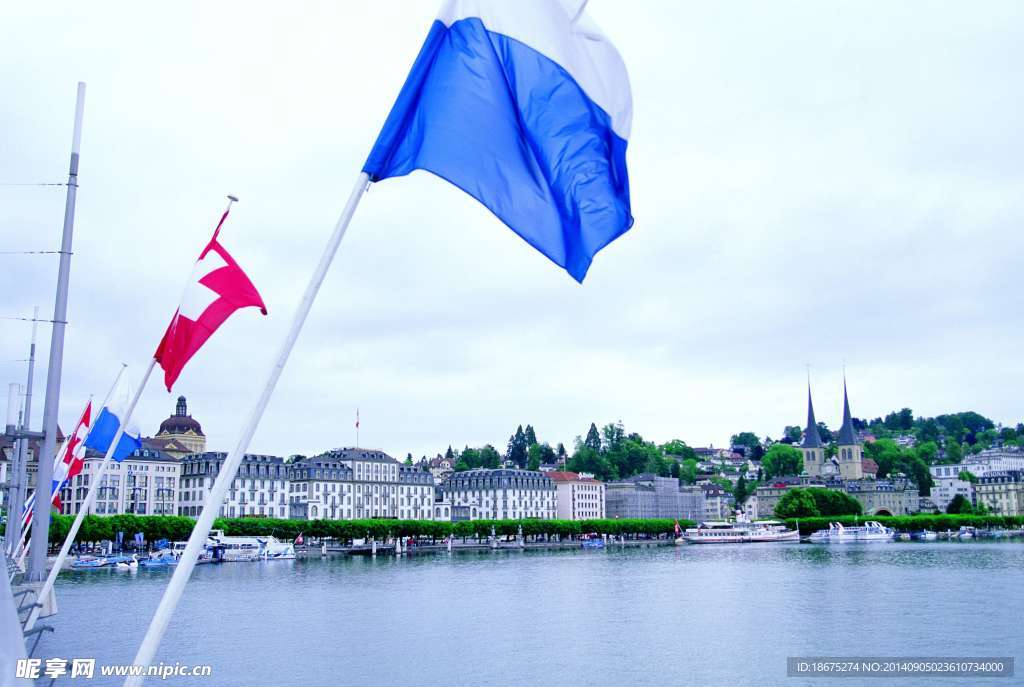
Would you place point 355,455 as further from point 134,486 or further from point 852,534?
point 852,534

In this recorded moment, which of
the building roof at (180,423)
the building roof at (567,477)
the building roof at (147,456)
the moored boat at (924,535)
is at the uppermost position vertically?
the building roof at (180,423)

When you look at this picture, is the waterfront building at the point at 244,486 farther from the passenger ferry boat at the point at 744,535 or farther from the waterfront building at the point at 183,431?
the passenger ferry boat at the point at 744,535

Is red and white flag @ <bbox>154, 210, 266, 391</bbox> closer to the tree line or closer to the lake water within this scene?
the lake water

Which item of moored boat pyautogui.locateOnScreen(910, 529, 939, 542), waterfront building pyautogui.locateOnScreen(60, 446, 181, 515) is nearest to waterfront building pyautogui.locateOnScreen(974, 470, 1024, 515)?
moored boat pyautogui.locateOnScreen(910, 529, 939, 542)

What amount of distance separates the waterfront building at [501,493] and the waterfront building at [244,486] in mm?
33407

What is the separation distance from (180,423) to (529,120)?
165 metres

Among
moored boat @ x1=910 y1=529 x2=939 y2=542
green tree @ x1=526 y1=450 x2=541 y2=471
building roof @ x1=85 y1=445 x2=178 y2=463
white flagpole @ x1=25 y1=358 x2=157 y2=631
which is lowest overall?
moored boat @ x1=910 y1=529 x2=939 y2=542

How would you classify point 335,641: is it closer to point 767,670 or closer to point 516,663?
point 516,663

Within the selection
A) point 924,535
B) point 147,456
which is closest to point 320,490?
point 147,456

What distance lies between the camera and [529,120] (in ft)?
26.9

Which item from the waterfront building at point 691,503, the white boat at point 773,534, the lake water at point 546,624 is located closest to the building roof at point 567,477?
the waterfront building at point 691,503

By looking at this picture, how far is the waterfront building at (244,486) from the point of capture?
11419 cm

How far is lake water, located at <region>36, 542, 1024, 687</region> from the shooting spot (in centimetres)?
2681

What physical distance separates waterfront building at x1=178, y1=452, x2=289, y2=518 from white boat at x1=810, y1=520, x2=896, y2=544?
249ft
